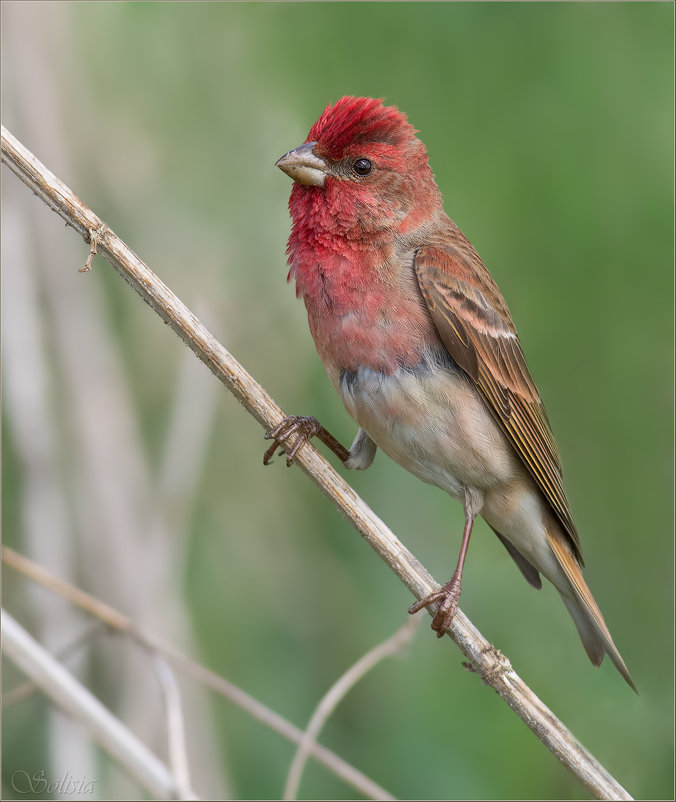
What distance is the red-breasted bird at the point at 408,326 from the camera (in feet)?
13.2

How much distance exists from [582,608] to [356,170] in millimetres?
2160

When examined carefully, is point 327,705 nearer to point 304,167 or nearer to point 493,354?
point 493,354

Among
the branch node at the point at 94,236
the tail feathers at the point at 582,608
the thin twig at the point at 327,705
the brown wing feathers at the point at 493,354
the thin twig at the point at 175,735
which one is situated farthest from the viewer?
the tail feathers at the point at 582,608

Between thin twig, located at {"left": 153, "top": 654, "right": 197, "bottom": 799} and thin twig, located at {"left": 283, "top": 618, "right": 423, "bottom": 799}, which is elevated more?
thin twig, located at {"left": 283, "top": 618, "right": 423, "bottom": 799}

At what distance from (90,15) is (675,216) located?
118 inches

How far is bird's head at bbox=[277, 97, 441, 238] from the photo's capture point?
411 centimetres

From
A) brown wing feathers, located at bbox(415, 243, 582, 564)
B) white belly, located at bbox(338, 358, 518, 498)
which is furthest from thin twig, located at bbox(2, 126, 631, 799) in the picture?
brown wing feathers, located at bbox(415, 243, 582, 564)

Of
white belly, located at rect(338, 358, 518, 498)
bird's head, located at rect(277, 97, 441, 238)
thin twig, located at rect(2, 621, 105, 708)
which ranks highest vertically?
bird's head, located at rect(277, 97, 441, 238)

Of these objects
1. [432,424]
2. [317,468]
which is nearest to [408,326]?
[432,424]

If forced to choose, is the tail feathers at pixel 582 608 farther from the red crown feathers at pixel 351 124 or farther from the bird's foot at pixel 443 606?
the red crown feathers at pixel 351 124

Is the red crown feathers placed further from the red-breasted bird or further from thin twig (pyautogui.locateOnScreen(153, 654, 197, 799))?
thin twig (pyautogui.locateOnScreen(153, 654, 197, 799))

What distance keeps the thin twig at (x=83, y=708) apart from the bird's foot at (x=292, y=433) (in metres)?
1.11

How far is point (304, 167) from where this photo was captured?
4.11 m

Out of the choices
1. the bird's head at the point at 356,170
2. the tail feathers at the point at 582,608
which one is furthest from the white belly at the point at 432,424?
the bird's head at the point at 356,170
